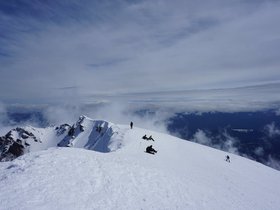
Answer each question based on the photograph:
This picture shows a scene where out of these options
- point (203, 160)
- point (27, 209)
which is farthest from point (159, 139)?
point (27, 209)

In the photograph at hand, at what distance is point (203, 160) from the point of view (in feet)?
168

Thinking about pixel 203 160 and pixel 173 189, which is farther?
pixel 203 160

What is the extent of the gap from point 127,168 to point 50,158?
911cm

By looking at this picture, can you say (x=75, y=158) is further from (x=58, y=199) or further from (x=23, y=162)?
(x=58, y=199)

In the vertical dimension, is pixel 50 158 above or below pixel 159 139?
above

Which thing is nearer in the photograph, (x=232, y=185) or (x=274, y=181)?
(x=232, y=185)

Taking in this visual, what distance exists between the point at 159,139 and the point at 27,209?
5027 centimetres

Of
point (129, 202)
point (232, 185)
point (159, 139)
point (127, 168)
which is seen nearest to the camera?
point (129, 202)

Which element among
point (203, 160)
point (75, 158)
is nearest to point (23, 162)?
point (75, 158)

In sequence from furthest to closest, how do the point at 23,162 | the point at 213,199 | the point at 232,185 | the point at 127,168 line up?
the point at 232,185 < the point at 127,168 < the point at 213,199 < the point at 23,162

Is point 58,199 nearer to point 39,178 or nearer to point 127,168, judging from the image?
point 39,178

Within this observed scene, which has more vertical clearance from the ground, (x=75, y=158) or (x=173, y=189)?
(x=75, y=158)

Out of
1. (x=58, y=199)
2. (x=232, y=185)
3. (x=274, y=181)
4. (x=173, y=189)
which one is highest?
(x=58, y=199)

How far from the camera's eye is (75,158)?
29109 mm
